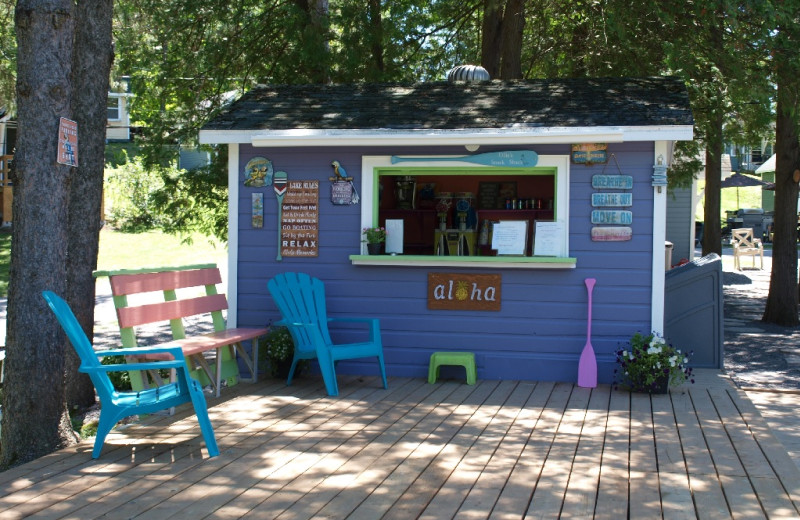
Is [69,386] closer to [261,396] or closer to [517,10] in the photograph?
[261,396]

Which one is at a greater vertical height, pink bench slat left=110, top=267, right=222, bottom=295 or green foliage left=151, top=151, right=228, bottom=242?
green foliage left=151, top=151, right=228, bottom=242

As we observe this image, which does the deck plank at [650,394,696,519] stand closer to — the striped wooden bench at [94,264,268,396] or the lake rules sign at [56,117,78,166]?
the striped wooden bench at [94,264,268,396]

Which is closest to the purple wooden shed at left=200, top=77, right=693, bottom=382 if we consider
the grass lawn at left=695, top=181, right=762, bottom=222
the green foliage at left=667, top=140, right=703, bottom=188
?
the green foliage at left=667, top=140, right=703, bottom=188

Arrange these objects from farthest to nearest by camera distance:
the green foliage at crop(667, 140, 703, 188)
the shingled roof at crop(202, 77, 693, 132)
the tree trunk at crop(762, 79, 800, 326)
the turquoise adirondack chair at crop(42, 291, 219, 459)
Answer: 1. the green foliage at crop(667, 140, 703, 188)
2. the tree trunk at crop(762, 79, 800, 326)
3. the shingled roof at crop(202, 77, 693, 132)
4. the turquoise adirondack chair at crop(42, 291, 219, 459)

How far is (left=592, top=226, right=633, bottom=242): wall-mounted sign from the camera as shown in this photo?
6535 mm

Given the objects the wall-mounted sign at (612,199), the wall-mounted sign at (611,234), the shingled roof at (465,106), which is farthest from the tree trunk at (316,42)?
the wall-mounted sign at (611,234)

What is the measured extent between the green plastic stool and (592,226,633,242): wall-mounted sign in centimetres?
127

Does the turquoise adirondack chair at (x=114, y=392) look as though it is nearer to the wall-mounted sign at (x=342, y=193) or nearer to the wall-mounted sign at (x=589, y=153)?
the wall-mounted sign at (x=342, y=193)

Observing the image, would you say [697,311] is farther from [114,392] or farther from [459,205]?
[114,392]

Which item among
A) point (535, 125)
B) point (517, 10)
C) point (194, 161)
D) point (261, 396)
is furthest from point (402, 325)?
point (194, 161)

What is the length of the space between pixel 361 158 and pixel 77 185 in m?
2.08

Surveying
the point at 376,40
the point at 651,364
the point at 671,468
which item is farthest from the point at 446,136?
the point at 376,40

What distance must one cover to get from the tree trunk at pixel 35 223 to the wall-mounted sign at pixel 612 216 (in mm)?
3769

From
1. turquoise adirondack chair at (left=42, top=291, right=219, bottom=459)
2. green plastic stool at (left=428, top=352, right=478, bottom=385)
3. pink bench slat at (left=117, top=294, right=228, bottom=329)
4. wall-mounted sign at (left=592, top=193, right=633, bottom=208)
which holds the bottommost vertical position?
green plastic stool at (left=428, top=352, right=478, bottom=385)
